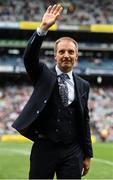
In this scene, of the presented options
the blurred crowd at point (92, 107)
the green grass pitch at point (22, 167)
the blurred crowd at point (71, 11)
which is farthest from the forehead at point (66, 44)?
the blurred crowd at point (71, 11)

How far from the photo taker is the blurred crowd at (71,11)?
45344 mm

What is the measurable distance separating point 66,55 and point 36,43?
355mm

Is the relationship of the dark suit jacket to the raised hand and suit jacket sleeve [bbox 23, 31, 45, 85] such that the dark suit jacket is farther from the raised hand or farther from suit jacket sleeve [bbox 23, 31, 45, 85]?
the raised hand

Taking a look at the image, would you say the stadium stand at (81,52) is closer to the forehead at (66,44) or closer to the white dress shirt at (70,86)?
the white dress shirt at (70,86)

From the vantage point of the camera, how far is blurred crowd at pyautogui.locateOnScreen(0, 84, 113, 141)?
38.5m

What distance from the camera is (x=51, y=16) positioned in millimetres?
5262

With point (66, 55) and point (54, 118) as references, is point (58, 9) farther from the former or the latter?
point (54, 118)

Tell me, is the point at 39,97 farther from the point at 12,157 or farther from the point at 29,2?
the point at 29,2

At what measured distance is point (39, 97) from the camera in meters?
5.51

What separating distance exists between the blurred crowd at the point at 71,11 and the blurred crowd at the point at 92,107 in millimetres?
5640

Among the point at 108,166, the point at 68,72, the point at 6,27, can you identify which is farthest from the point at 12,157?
the point at 6,27

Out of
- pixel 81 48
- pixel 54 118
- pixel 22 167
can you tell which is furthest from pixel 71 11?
pixel 54 118

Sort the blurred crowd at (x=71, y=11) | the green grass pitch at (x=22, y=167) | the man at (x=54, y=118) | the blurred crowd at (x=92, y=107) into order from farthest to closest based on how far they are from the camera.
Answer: the blurred crowd at (x=71, y=11), the blurred crowd at (x=92, y=107), the green grass pitch at (x=22, y=167), the man at (x=54, y=118)

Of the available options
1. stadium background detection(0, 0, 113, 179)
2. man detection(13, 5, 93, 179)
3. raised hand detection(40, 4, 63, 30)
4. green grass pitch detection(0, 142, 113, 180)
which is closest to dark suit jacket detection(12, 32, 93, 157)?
man detection(13, 5, 93, 179)
